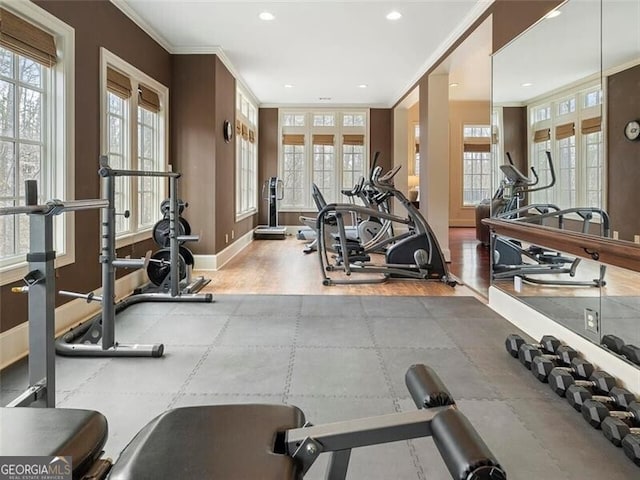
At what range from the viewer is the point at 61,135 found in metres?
3.45

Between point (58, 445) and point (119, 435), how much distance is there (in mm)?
1149

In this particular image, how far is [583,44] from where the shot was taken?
9.39ft

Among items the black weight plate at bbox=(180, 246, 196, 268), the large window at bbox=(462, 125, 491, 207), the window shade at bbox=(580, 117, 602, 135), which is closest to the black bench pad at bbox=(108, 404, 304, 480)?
the window shade at bbox=(580, 117, 602, 135)

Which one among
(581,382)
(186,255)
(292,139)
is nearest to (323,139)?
(292,139)

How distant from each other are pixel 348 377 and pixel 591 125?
2183 millimetres

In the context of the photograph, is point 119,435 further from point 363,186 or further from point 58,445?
point 363,186

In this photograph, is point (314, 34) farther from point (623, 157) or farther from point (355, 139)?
point (355, 139)

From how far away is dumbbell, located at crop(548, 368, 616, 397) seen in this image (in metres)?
2.27

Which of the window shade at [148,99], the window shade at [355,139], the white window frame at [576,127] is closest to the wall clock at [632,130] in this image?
the white window frame at [576,127]

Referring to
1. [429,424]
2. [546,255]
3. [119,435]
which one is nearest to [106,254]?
[119,435]

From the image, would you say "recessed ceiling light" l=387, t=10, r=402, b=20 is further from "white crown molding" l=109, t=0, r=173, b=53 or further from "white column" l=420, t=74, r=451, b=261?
"white crown molding" l=109, t=0, r=173, b=53

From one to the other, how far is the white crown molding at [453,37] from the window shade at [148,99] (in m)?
3.64

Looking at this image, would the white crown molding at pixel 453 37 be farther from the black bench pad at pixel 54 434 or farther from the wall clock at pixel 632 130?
the black bench pad at pixel 54 434

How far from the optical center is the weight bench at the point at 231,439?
0.88 m
